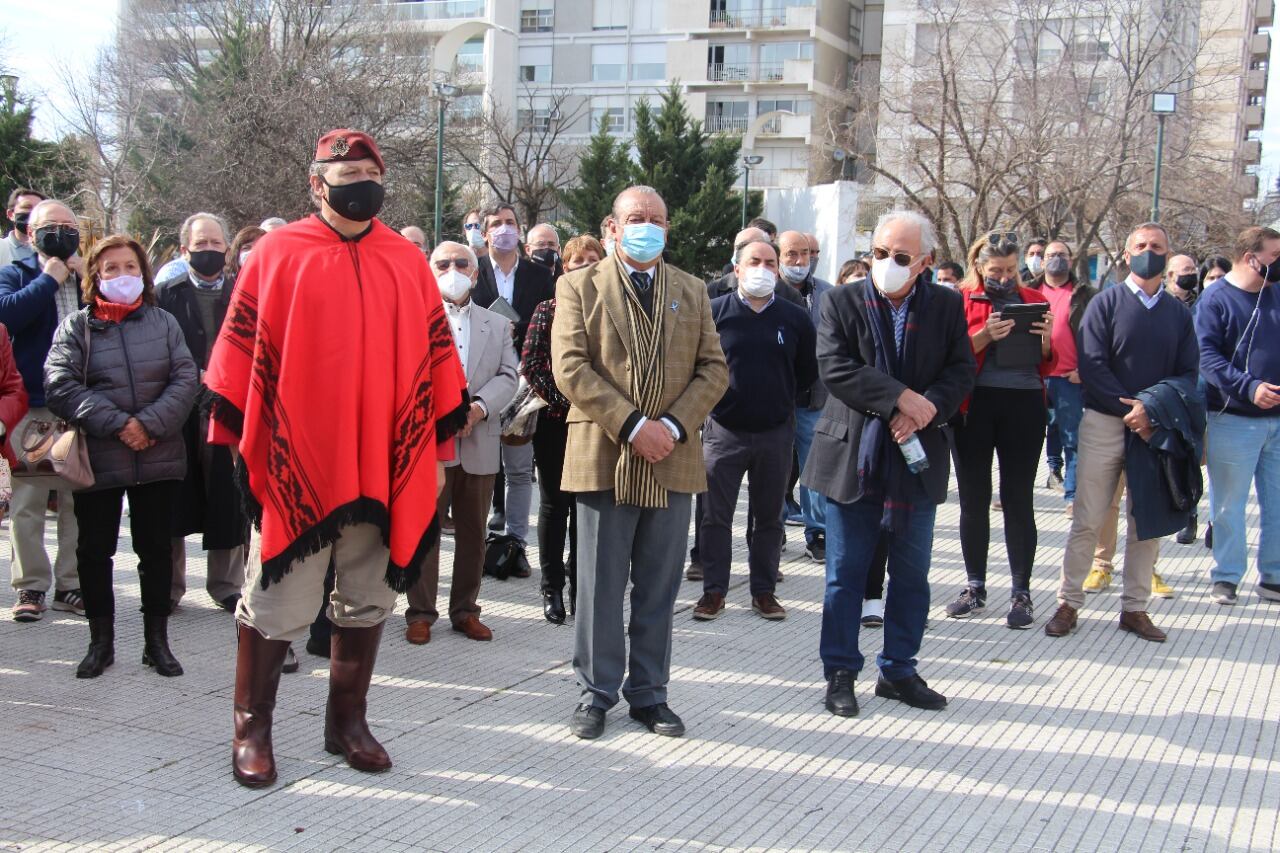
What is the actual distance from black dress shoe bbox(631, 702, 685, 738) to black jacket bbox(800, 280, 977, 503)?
1.16m

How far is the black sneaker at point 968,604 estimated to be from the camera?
689 centimetres

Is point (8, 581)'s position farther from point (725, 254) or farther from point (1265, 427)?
point (725, 254)

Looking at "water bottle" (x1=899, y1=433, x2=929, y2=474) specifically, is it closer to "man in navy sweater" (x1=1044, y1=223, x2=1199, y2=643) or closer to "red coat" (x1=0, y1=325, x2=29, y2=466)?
"man in navy sweater" (x1=1044, y1=223, x2=1199, y2=643)

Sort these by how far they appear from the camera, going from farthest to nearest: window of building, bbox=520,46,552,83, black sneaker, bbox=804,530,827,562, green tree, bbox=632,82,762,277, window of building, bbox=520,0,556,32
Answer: window of building, bbox=520,46,552,83 → window of building, bbox=520,0,556,32 → green tree, bbox=632,82,762,277 → black sneaker, bbox=804,530,827,562

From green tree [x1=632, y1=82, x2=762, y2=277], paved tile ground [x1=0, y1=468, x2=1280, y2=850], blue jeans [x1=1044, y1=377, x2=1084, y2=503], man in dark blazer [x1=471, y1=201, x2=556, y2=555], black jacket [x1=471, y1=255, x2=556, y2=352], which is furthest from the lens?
green tree [x1=632, y1=82, x2=762, y2=277]

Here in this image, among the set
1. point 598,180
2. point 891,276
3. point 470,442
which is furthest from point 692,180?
point 891,276

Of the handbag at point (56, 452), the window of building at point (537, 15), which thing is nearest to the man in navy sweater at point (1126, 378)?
the handbag at point (56, 452)

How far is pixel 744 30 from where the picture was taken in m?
59.7

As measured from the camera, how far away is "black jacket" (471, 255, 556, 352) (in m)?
7.72

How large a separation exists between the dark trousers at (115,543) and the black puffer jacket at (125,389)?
0.09 m

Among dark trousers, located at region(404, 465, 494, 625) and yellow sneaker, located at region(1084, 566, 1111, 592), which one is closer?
dark trousers, located at region(404, 465, 494, 625)

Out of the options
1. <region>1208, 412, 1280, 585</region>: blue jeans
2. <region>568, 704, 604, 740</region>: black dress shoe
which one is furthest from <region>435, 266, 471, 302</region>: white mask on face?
<region>1208, 412, 1280, 585</region>: blue jeans

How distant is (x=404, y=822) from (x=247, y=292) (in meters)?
1.82

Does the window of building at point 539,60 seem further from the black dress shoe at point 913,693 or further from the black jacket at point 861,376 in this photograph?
A: the black dress shoe at point 913,693
